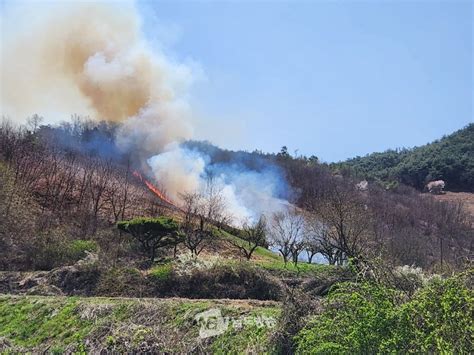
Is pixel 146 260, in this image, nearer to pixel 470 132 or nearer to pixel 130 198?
pixel 130 198

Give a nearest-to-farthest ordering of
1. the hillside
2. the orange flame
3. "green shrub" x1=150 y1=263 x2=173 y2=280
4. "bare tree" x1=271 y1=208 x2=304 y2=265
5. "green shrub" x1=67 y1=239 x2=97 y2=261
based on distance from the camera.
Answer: the hillside, "green shrub" x1=150 y1=263 x2=173 y2=280, "green shrub" x1=67 y1=239 x2=97 y2=261, "bare tree" x1=271 y1=208 x2=304 y2=265, the orange flame

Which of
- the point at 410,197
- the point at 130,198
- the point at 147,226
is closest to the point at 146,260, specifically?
the point at 147,226

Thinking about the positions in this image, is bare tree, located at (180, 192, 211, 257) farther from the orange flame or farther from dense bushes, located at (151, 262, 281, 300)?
dense bushes, located at (151, 262, 281, 300)

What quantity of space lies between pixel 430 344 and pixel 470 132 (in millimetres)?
115996

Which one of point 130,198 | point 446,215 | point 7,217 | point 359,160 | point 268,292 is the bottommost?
point 268,292

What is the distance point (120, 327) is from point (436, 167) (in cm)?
9689

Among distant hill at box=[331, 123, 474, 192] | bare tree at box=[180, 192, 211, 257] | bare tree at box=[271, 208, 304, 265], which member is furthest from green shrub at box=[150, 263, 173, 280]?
distant hill at box=[331, 123, 474, 192]

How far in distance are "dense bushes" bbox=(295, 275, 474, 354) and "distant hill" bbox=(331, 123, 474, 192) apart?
85.7 m

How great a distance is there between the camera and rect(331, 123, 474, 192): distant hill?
319 feet

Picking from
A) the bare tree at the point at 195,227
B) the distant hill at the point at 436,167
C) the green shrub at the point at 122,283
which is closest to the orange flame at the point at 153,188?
the bare tree at the point at 195,227

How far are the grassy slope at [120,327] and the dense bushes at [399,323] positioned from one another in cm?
282

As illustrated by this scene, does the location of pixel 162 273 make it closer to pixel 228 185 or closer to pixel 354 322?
pixel 354 322

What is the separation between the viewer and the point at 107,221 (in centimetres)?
3828

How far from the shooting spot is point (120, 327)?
1309 centimetres
